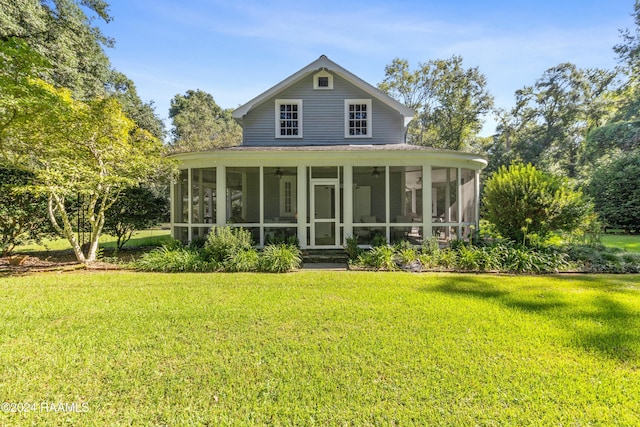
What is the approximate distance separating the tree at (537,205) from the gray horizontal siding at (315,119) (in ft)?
17.5

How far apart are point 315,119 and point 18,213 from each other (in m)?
10.8

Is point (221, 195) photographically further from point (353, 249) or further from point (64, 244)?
point (64, 244)

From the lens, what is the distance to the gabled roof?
478 inches

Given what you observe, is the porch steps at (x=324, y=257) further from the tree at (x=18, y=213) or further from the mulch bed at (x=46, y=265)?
the tree at (x=18, y=213)

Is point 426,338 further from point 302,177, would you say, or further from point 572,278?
point 302,177

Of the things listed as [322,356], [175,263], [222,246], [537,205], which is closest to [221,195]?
[222,246]

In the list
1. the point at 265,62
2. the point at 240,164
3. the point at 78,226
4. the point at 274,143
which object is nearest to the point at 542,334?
the point at 240,164

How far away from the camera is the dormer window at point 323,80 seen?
12.5m

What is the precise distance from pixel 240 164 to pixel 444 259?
283 inches

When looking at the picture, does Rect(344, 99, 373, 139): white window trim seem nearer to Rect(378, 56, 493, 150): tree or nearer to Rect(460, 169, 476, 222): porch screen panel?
Rect(460, 169, 476, 222): porch screen panel

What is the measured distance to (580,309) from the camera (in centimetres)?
512

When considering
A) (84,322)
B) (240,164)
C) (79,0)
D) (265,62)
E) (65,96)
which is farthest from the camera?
(79,0)

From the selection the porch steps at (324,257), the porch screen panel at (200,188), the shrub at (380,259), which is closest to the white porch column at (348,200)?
the porch steps at (324,257)

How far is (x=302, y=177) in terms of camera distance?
9773mm
